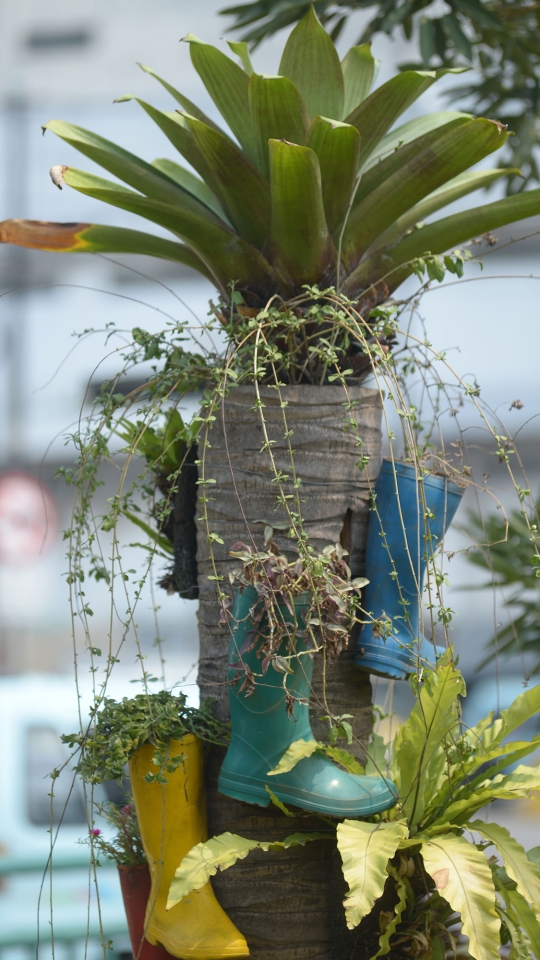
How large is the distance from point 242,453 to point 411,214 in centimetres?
51

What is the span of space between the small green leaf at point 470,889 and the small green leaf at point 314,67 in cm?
109

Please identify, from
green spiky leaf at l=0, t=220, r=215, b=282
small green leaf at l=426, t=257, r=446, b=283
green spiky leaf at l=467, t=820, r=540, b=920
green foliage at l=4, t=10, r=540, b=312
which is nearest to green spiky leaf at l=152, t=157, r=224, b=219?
green foliage at l=4, t=10, r=540, b=312

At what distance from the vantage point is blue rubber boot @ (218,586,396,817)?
3.92 ft

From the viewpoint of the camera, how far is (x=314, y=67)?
135 cm

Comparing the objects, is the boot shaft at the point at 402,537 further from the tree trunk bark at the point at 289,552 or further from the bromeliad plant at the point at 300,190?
the bromeliad plant at the point at 300,190

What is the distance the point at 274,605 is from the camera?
3.86 feet

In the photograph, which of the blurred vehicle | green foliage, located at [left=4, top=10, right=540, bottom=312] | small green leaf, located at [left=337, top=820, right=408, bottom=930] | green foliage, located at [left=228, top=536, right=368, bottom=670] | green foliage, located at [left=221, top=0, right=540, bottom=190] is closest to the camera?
small green leaf, located at [left=337, top=820, right=408, bottom=930]

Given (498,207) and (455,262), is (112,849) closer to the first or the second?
(455,262)

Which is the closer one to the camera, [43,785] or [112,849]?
[112,849]

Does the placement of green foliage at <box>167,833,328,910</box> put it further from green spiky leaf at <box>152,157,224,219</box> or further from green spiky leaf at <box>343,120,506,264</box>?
green spiky leaf at <box>152,157,224,219</box>

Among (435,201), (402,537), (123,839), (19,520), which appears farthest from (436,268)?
(19,520)

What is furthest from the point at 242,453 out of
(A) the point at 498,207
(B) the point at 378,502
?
(A) the point at 498,207

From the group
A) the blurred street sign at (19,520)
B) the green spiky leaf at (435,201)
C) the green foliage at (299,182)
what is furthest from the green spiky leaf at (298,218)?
the blurred street sign at (19,520)

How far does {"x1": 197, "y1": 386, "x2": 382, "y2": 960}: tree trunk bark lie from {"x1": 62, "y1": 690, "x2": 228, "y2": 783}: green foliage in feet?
0.32
